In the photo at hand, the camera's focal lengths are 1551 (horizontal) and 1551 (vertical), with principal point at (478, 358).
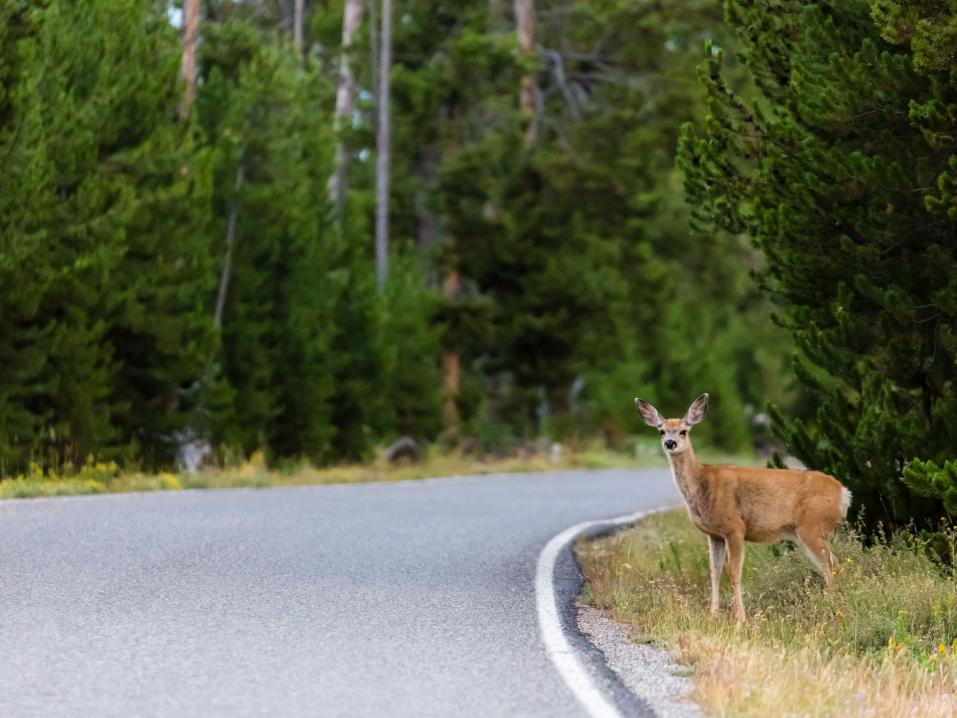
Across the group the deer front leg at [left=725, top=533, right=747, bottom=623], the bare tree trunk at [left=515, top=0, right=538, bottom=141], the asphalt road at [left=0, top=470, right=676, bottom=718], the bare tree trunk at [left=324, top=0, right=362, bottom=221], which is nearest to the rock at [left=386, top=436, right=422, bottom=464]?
the bare tree trunk at [left=324, top=0, right=362, bottom=221]

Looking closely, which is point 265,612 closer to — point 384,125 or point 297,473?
point 297,473

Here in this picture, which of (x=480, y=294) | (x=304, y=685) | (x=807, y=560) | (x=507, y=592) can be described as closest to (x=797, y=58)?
(x=807, y=560)

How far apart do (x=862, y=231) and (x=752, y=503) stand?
8.47 feet

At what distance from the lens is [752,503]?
10.9 metres

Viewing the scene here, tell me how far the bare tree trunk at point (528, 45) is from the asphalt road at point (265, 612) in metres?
24.7

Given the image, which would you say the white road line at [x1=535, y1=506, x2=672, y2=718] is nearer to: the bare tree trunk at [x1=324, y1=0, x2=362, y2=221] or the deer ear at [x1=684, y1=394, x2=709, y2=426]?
the deer ear at [x1=684, y1=394, x2=709, y2=426]

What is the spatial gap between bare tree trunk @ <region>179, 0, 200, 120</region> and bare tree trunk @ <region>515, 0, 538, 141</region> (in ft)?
43.1

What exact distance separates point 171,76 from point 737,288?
97.2 feet

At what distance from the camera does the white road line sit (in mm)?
7439

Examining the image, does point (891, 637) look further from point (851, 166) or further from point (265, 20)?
point (265, 20)

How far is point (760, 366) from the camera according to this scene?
199 ft

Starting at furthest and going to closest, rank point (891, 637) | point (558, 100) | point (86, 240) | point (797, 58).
Answer: point (558, 100), point (86, 240), point (797, 58), point (891, 637)

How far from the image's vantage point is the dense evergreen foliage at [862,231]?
462 inches

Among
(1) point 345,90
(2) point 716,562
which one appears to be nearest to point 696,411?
(2) point 716,562
